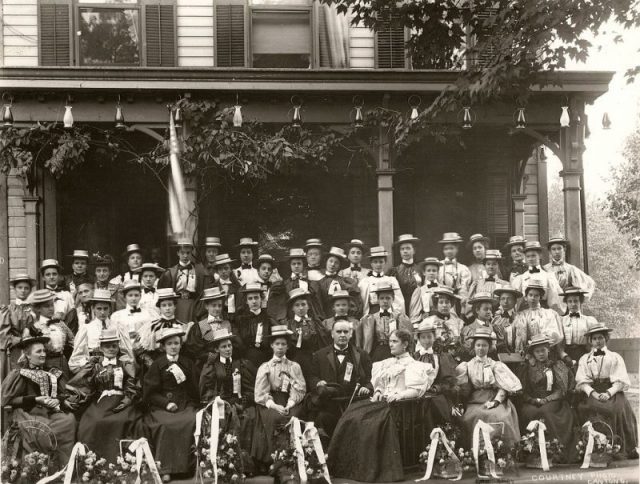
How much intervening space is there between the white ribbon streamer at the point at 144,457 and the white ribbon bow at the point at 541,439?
3918 mm

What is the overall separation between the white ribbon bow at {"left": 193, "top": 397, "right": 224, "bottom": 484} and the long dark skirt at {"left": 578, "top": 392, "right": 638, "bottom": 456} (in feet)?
13.2

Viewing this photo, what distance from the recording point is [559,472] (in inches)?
321

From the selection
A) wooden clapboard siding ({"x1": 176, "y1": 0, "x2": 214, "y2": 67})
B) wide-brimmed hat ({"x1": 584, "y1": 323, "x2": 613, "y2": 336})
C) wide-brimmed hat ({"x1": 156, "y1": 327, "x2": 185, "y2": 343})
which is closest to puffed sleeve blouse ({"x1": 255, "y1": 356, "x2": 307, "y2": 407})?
wide-brimmed hat ({"x1": 156, "y1": 327, "x2": 185, "y2": 343})

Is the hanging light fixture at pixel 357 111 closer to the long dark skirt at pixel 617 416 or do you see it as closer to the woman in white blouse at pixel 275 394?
→ the woman in white blouse at pixel 275 394

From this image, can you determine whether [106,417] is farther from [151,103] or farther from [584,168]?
[584,168]

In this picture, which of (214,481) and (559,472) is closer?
(214,481)

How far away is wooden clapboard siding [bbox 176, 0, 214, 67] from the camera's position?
12.3 m

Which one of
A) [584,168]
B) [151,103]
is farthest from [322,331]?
[584,168]

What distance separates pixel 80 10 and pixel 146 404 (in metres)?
7.05

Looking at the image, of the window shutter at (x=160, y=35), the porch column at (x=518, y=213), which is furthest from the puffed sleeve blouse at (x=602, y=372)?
the window shutter at (x=160, y=35)

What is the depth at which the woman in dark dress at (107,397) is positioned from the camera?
25.4ft

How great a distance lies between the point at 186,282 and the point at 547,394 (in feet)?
15.3

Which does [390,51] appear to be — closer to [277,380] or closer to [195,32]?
[195,32]

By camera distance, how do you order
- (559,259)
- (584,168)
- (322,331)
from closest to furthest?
(322,331) < (559,259) < (584,168)
